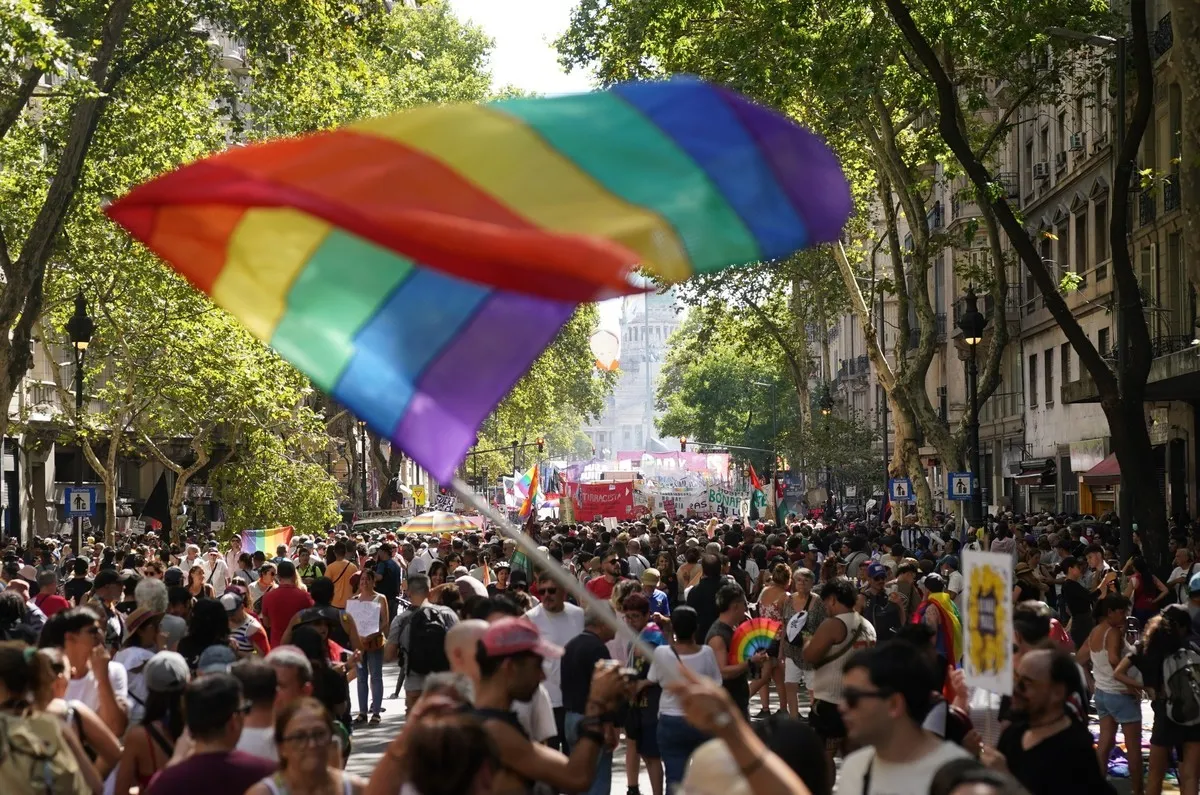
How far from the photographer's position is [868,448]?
216ft

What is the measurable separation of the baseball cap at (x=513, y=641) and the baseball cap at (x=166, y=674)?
5.66ft

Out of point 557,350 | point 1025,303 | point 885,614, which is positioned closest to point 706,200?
point 885,614

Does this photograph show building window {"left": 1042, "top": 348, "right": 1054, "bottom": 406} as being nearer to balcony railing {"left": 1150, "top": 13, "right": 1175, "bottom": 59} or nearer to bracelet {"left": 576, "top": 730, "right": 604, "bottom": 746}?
balcony railing {"left": 1150, "top": 13, "right": 1175, "bottom": 59}

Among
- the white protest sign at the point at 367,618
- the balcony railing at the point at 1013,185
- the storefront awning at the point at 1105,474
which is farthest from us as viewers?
the balcony railing at the point at 1013,185

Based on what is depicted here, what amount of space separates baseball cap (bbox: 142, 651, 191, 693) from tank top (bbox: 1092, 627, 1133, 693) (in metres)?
6.70

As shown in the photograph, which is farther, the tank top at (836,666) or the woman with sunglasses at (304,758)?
the tank top at (836,666)

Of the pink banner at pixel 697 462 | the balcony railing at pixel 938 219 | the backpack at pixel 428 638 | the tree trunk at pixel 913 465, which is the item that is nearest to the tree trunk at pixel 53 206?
the backpack at pixel 428 638

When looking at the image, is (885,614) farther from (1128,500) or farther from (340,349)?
(340,349)

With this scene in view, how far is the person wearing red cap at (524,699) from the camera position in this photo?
5.61m

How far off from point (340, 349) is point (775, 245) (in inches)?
60.6

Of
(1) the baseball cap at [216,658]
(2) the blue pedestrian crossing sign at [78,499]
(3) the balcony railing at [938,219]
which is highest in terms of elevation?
(3) the balcony railing at [938,219]

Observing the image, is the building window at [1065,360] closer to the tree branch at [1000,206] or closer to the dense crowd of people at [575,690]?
the tree branch at [1000,206]

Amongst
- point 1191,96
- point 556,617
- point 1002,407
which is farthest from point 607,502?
point 556,617

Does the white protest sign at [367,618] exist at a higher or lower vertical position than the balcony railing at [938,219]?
lower
